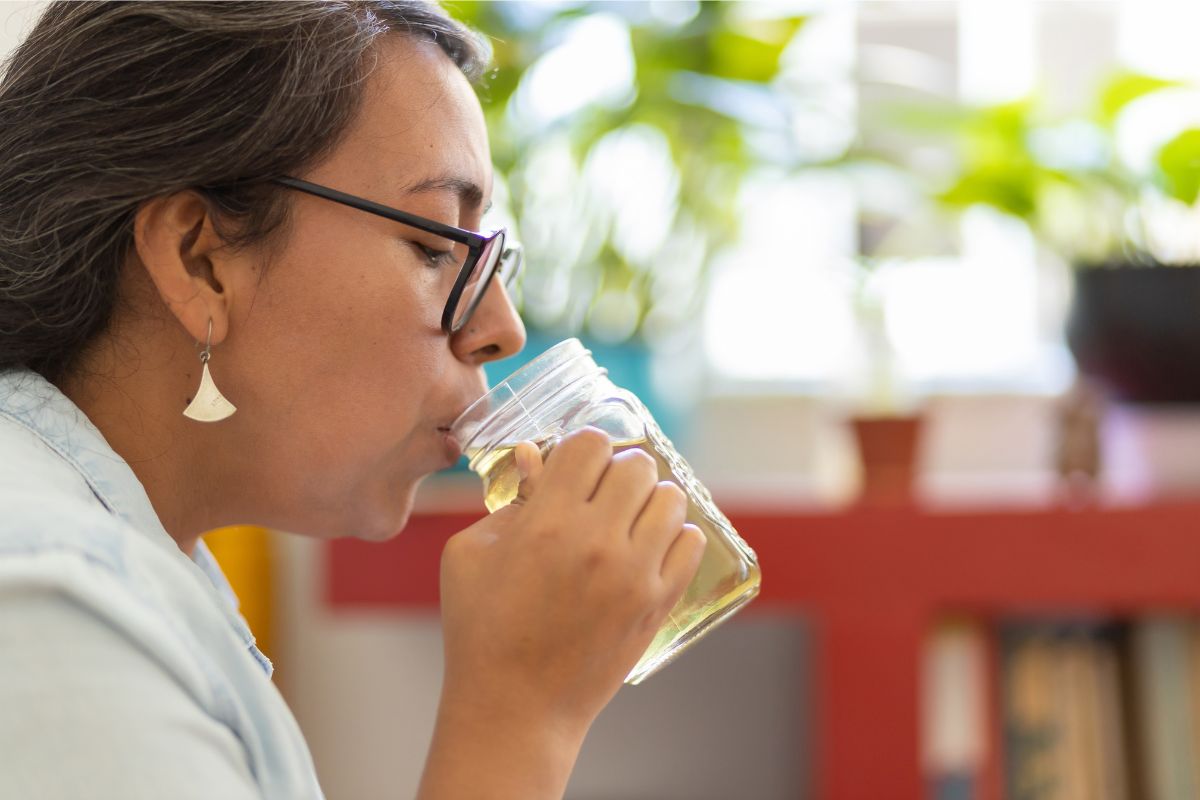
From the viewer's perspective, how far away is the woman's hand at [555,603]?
2.12 feet

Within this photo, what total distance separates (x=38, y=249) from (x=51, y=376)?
0.26 ft

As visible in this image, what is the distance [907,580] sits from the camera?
1.36 meters

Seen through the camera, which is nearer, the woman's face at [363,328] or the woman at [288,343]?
the woman at [288,343]

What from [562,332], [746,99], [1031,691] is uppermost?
[746,99]

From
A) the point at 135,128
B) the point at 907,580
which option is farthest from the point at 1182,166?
the point at 135,128

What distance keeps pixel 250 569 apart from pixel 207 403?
1.00 metres

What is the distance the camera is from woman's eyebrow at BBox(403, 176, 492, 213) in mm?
775

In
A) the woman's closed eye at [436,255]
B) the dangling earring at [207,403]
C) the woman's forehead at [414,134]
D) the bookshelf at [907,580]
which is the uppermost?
the woman's forehead at [414,134]

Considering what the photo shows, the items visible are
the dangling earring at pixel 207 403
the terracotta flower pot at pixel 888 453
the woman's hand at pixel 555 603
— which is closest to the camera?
the woman's hand at pixel 555 603

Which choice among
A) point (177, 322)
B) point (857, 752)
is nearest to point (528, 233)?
point (857, 752)

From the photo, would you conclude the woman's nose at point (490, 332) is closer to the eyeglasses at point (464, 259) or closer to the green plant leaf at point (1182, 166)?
the eyeglasses at point (464, 259)

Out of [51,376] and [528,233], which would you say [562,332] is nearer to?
[528,233]

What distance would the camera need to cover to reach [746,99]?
1.56 meters

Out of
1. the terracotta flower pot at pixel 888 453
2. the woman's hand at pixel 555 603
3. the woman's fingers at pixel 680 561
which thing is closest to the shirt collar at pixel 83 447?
the woman's hand at pixel 555 603
